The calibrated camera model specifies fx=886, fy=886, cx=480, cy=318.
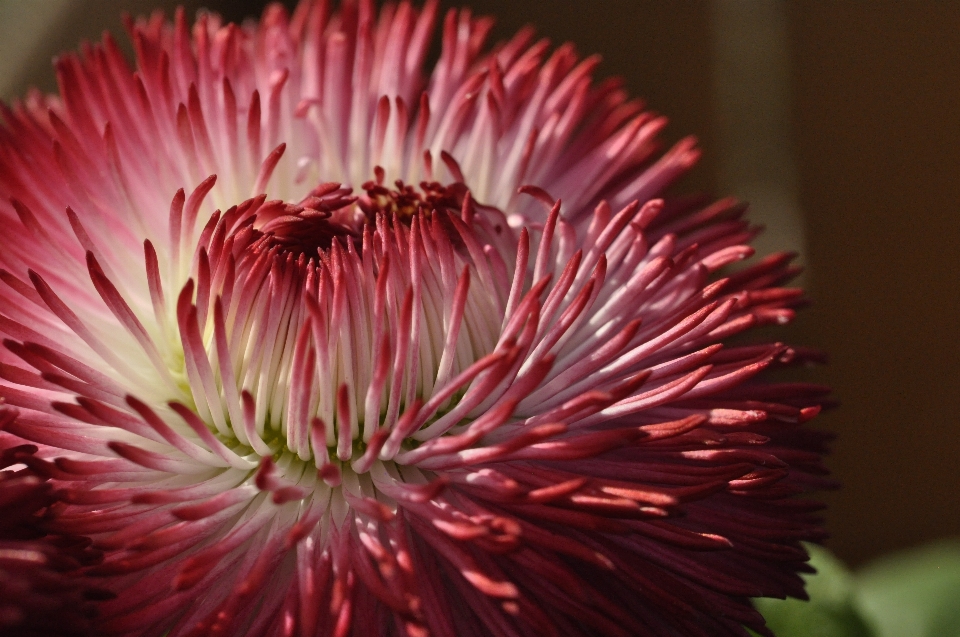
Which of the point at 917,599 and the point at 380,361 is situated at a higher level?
the point at 380,361

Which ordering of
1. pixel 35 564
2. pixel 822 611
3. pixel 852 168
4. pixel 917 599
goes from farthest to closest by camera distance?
pixel 852 168
pixel 917 599
pixel 822 611
pixel 35 564

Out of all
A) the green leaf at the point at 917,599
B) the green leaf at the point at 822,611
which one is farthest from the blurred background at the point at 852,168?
the green leaf at the point at 822,611

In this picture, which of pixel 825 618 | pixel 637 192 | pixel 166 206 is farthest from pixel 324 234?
pixel 825 618

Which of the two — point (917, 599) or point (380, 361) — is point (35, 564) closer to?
point (380, 361)

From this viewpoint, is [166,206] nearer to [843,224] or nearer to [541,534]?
[541,534]

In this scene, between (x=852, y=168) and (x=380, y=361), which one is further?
(x=852, y=168)

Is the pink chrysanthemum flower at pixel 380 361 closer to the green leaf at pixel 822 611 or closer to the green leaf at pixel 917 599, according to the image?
the green leaf at pixel 822 611

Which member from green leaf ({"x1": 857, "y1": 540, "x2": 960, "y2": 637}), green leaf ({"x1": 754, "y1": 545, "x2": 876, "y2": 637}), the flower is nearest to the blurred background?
green leaf ({"x1": 857, "y1": 540, "x2": 960, "y2": 637})

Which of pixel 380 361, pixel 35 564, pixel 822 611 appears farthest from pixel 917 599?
pixel 35 564
